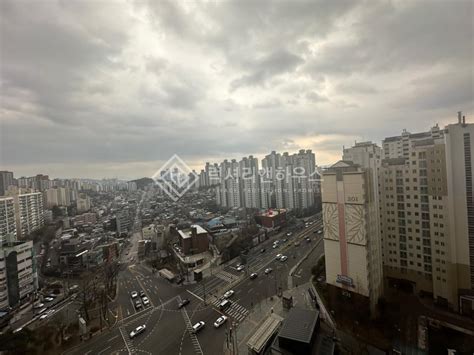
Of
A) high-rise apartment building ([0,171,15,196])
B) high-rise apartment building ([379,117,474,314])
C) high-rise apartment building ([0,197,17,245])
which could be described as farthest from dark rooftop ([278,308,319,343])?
high-rise apartment building ([0,171,15,196])

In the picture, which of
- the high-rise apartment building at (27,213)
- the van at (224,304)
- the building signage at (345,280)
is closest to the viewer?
the building signage at (345,280)

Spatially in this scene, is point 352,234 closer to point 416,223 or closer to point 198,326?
point 416,223

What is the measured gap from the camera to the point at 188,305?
10.2 m

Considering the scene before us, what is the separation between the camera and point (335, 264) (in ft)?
31.0

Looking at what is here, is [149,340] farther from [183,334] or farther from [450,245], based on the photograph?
[450,245]

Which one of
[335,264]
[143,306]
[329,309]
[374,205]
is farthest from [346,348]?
[143,306]

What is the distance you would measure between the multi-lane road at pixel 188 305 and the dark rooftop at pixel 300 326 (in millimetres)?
2520

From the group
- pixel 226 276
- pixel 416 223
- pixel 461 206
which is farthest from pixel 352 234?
pixel 226 276

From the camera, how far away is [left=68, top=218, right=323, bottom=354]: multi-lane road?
25.7 ft

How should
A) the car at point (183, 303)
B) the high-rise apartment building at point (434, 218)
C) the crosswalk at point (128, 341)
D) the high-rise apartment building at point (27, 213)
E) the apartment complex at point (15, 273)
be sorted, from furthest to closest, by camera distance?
the high-rise apartment building at point (27, 213) < the apartment complex at point (15, 273) < the car at point (183, 303) < the high-rise apartment building at point (434, 218) < the crosswalk at point (128, 341)

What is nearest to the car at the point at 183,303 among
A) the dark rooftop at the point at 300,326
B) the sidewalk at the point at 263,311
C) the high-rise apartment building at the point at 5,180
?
the sidewalk at the point at 263,311

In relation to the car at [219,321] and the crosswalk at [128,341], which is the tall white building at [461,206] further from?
the crosswalk at [128,341]

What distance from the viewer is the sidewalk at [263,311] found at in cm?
779

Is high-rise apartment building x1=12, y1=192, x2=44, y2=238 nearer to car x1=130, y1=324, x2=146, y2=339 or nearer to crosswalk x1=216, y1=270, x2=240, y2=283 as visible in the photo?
car x1=130, y1=324, x2=146, y2=339
